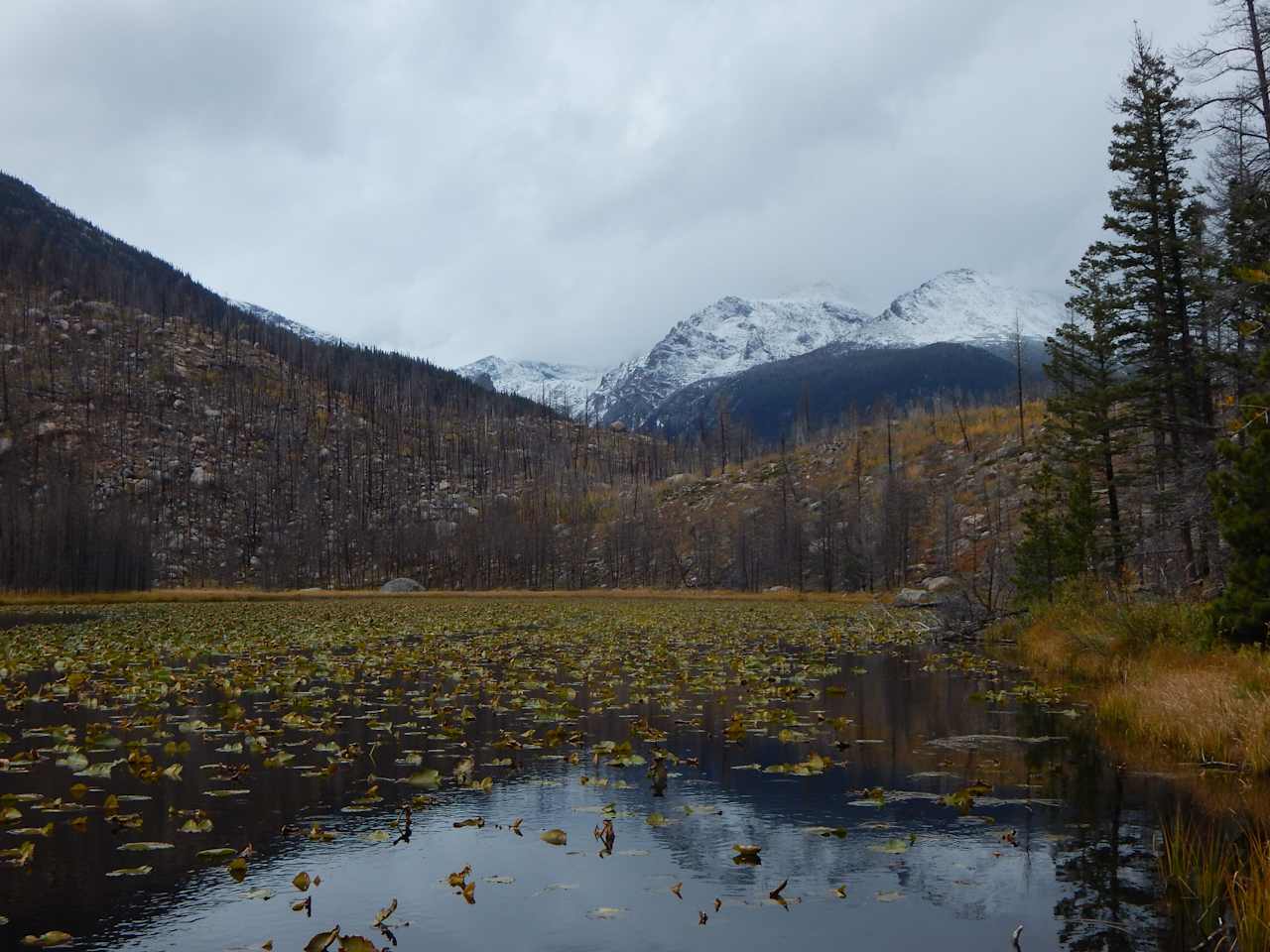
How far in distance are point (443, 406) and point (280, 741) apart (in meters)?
185

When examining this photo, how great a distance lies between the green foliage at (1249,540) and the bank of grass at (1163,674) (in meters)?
0.57

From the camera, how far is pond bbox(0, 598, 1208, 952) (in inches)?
274

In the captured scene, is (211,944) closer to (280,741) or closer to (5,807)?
(5,807)

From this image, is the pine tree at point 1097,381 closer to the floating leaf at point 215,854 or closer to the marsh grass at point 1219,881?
the marsh grass at point 1219,881

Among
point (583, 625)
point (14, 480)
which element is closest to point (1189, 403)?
point (583, 625)

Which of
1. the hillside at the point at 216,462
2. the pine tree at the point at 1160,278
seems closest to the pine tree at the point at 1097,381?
the pine tree at the point at 1160,278

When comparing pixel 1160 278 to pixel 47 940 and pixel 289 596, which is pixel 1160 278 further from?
pixel 289 596

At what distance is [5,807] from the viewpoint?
941 cm

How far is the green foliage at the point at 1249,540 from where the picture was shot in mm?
15227

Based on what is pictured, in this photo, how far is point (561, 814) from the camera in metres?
9.93

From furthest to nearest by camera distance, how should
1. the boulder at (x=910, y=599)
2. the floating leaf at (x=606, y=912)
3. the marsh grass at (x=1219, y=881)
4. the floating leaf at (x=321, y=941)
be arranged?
the boulder at (x=910, y=599) → the floating leaf at (x=606, y=912) → the marsh grass at (x=1219, y=881) → the floating leaf at (x=321, y=941)

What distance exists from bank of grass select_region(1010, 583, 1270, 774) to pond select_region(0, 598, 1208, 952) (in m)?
1.17

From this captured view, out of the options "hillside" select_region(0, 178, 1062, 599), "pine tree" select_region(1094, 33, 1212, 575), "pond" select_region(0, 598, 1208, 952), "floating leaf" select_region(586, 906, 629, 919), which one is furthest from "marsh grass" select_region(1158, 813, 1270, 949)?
"hillside" select_region(0, 178, 1062, 599)

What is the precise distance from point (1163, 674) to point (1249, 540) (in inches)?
113
